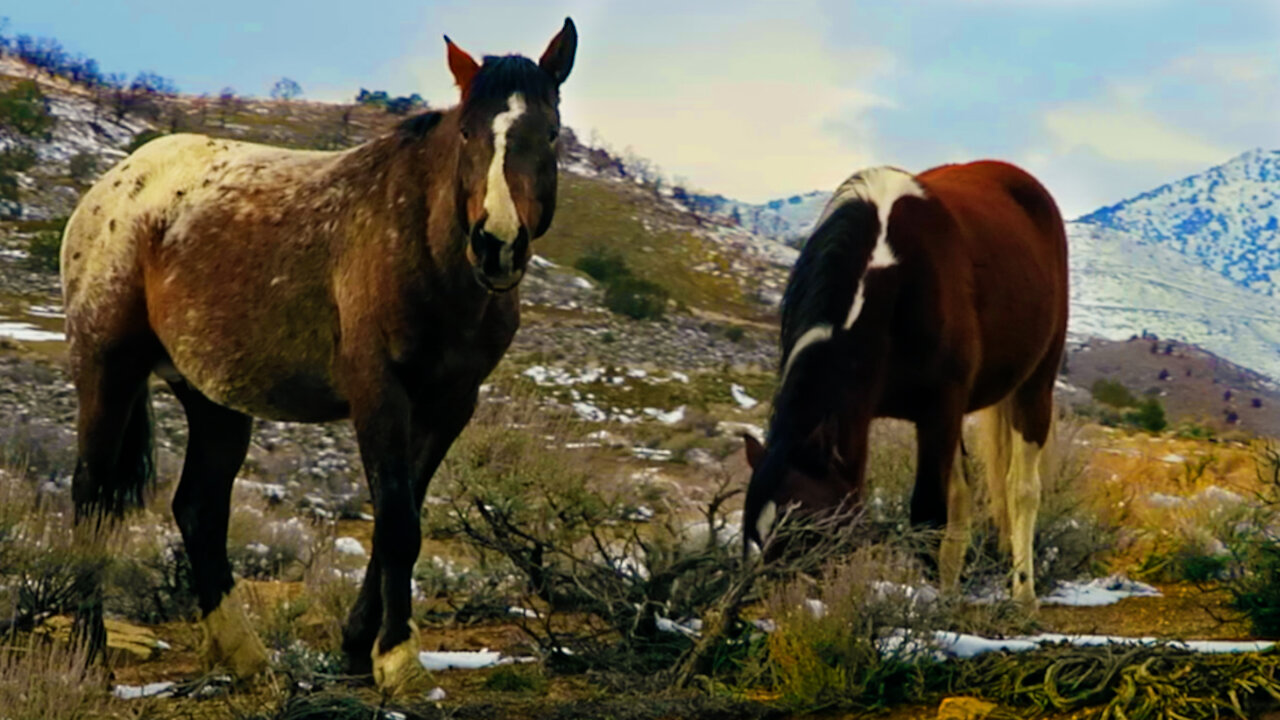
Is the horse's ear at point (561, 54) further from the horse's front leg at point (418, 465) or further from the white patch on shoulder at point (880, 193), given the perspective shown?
the white patch on shoulder at point (880, 193)

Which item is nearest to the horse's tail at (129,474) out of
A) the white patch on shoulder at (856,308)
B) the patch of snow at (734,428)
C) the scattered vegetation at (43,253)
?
the white patch on shoulder at (856,308)

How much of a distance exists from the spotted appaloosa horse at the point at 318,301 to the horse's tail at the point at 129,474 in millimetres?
11

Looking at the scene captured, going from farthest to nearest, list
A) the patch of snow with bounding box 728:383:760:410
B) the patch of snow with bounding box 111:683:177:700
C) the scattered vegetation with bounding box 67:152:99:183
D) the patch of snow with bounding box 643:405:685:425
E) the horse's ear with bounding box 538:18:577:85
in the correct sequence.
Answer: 1. the scattered vegetation with bounding box 67:152:99:183
2. the patch of snow with bounding box 728:383:760:410
3. the patch of snow with bounding box 643:405:685:425
4. the patch of snow with bounding box 111:683:177:700
5. the horse's ear with bounding box 538:18:577:85

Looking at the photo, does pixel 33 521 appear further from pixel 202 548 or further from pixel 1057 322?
pixel 1057 322

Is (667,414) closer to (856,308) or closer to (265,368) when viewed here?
(856,308)

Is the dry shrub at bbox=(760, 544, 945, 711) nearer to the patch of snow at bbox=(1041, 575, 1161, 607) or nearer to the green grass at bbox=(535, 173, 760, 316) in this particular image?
the patch of snow at bbox=(1041, 575, 1161, 607)

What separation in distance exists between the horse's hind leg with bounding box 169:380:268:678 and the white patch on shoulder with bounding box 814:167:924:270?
3335mm

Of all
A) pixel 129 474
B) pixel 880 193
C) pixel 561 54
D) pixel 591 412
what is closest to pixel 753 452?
pixel 880 193

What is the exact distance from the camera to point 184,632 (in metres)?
8.37

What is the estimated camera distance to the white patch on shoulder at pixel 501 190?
16.5 ft

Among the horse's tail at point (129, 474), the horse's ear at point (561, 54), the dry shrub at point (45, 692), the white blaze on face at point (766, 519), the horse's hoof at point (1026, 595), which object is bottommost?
the dry shrub at point (45, 692)

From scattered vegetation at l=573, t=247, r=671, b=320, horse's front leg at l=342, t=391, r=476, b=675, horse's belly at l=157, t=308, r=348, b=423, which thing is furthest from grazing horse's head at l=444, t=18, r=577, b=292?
scattered vegetation at l=573, t=247, r=671, b=320

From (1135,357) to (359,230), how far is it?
81220 millimetres

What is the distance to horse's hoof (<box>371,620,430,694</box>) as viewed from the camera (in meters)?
5.65
